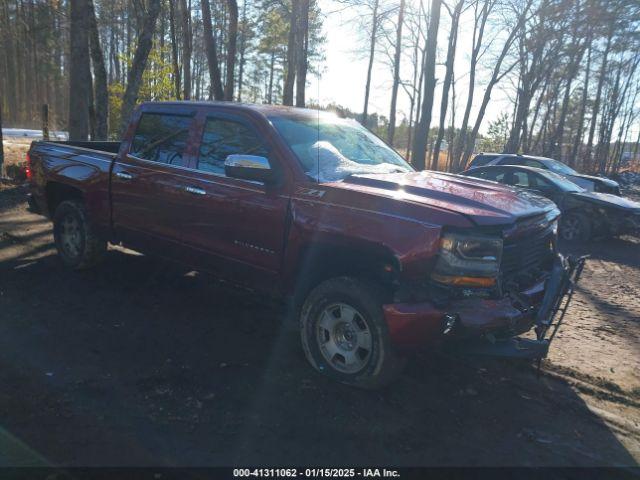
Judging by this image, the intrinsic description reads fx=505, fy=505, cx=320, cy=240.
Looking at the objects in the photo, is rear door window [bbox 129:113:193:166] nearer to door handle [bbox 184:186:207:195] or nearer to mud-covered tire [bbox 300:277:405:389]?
door handle [bbox 184:186:207:195]

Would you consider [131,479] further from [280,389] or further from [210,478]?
[280,389]

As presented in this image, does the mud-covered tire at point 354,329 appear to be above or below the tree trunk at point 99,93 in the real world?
below

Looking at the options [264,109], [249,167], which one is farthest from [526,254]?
[264,109]

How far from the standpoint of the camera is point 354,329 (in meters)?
3.73

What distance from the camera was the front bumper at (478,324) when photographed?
3.27 meters

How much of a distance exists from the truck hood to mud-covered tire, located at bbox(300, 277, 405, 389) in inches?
28.6

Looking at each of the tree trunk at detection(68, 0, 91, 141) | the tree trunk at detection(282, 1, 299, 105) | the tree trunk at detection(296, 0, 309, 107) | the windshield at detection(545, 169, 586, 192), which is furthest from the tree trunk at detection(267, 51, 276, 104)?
the windshield at detection(545, 169, 586, 192)

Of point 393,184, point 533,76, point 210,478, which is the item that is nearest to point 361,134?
point 393,184

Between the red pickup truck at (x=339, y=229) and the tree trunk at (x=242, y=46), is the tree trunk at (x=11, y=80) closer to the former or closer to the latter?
the tree trunk at (x=242, y=46)

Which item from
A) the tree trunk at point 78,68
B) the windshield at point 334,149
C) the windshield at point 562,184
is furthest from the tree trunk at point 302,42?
the windshield at point 334,149

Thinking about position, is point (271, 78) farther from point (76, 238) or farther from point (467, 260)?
point (467, 260)

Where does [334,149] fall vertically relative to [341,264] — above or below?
above

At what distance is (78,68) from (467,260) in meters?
11.1

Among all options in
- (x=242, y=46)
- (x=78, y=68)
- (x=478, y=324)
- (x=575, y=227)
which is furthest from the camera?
(x=242, y=46)
